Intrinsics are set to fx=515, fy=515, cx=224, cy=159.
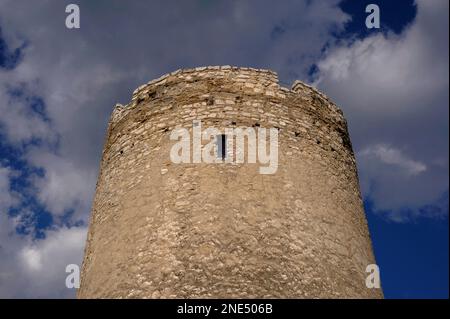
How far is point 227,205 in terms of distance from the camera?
22.6 feet

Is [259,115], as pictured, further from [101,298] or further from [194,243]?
[101,298]

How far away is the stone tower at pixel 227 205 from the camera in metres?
6.46

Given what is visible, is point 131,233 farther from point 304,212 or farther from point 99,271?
point 304,212

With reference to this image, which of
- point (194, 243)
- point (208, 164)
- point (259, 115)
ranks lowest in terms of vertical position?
point (194, 243)

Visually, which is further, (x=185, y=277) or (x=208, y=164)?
(x=208, y=164)

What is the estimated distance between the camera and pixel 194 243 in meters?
6.59

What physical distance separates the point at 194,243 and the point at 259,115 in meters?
2.29

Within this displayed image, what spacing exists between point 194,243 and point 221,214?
0.53m

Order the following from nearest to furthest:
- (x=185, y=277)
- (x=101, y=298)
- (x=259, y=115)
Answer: (x=185, y=277) → (x=101, y=298) → (x=259, y=115)

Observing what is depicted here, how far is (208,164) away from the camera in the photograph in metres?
7.25

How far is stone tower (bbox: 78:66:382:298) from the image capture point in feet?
21.2
